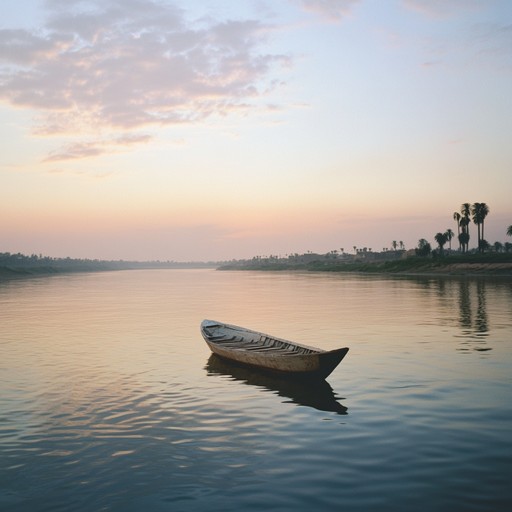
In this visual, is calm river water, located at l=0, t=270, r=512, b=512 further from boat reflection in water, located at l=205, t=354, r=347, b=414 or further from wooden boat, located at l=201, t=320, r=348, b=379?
wooden boat, located at l=201, t=320, r=348, b=379

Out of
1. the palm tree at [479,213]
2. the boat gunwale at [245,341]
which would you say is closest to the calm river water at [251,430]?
the boat gunwale at [245,341]

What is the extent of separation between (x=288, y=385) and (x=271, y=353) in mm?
2509

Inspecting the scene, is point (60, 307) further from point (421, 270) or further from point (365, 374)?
point (421, 270)

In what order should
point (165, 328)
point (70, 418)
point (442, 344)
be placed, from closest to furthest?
point (70, 418) → point (442, 344) → point (165, 328)

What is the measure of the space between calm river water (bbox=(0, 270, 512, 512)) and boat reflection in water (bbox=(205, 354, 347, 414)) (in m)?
0.13

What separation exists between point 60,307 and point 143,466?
52.4m

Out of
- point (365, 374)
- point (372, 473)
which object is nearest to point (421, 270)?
point (365, 374)

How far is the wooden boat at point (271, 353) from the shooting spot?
19.5 m

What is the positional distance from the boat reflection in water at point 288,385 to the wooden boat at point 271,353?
37 cm

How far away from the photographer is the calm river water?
1039 cm

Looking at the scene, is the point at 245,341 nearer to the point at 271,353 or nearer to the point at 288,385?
the point at 271,353

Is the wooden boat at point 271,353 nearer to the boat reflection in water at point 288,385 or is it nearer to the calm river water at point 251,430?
the boat reflection in water at point 288,385

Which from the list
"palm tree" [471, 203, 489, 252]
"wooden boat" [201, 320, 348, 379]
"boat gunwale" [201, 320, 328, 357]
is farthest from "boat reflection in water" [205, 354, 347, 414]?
"palm tree" [471, 203, 489, 252]

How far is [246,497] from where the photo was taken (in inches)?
404
